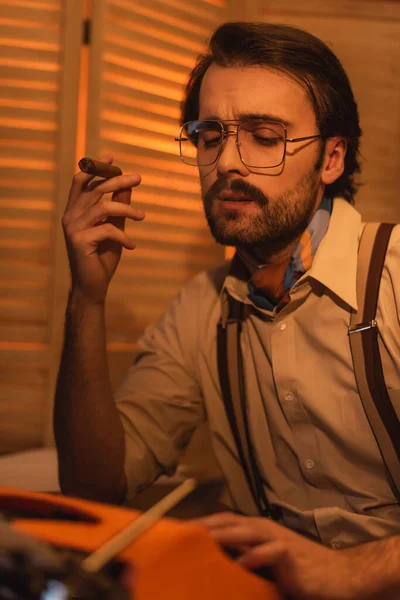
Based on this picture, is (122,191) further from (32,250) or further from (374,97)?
(374,97)

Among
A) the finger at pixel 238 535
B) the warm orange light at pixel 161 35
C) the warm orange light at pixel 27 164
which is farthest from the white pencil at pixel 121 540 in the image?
the warm orange light at pixel 161 35

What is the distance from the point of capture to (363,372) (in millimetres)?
1189

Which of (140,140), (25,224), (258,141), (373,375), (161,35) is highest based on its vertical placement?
(161,35)

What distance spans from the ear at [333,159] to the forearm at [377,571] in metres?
0.85

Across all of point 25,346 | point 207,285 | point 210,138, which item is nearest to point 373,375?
point 207,285

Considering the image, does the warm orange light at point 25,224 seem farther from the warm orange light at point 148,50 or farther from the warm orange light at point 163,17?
the warm orange light at point 163,17

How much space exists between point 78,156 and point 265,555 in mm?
1611

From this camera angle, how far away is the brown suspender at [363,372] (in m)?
1.17

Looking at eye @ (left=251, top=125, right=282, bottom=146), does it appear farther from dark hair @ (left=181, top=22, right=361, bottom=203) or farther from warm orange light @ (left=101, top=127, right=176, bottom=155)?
warm orange light @ (left=101, top=127, right=176, bottom=155)

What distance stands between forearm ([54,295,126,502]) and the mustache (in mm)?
344

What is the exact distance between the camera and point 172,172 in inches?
83.7

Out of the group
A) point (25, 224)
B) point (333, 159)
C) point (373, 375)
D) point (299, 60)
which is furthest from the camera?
point (25, 224)

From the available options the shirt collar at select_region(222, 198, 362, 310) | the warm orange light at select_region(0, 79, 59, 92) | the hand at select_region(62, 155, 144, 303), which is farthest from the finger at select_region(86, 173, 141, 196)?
the warm orange light at select_region(0, 79, 59, 92)

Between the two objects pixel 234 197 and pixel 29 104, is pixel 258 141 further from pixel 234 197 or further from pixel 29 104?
pixel 29 104
